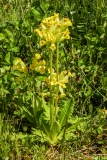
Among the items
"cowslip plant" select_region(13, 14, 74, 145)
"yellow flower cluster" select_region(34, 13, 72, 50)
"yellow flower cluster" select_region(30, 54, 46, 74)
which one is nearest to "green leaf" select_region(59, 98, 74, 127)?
"cowslip plant" select_region(13, 14, 74, 145)

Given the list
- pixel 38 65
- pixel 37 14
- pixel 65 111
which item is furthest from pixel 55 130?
pixel 37 14

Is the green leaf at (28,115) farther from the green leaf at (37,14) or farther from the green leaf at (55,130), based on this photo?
the green leaf at (37,14)

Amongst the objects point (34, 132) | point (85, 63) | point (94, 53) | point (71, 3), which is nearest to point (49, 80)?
point (34, 132)

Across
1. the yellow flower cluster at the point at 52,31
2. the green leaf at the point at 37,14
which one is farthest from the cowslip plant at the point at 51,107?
the green leaf at the point at 37,14

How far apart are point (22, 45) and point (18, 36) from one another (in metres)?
0.08

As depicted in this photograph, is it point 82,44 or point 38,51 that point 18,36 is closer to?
point 38,51

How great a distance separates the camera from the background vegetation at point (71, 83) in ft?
7.94

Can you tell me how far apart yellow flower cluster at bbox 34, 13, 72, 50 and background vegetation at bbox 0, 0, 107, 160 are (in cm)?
40

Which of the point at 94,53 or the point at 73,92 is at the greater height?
the point at 94,53

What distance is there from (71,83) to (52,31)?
2.57ft

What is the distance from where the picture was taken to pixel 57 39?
2143 millimetres

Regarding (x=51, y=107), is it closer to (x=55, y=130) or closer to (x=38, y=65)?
(x=55, y=130)

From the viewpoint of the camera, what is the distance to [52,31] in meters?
2.13

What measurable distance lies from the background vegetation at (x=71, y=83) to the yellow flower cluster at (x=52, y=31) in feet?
1.32
